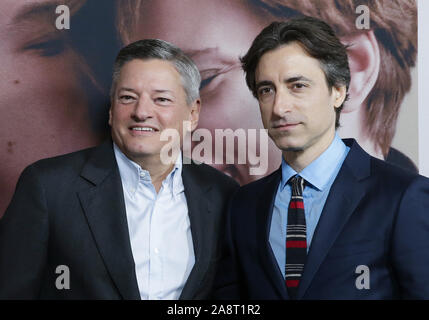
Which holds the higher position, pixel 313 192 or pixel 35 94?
pixel 35 94

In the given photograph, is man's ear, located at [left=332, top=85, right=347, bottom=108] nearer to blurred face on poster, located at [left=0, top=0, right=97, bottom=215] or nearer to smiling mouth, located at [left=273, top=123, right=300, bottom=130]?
smiling mouth, located at [left=273, top=123, right=300, bottom=130]

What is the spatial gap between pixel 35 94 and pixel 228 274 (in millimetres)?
1008

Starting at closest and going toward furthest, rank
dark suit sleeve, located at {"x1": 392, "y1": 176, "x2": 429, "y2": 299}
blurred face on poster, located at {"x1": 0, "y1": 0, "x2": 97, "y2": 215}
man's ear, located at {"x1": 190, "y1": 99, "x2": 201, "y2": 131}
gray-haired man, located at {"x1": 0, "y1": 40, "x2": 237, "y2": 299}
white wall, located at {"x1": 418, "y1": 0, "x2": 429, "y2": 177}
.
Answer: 1. dark suit sleeve, located at {"x1": 392, "y1": 176, "x2": 429, "y2": 299}
2. gray-haired man, located at {"x1": 0, "y1": 40, "x2": 237, "y2": 299}
3. man's ear, located at {"x1": 190, "y1": 99, "x2": 201, "y2": 131}
4. blurred face on poster, located at {"x1": 0, "y1": 0, "x2": 97, "y2": 215}
5. white wall, located at {"x1": 418, "y1": 0, "x2": 429, "y2": 177}

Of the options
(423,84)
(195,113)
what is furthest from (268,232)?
(423,84)

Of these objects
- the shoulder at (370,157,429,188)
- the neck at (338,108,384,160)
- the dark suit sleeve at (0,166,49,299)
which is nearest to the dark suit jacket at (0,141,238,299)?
the dark suit sleeve at (0,166,49,299)

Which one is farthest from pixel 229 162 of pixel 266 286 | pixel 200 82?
pixel 266 286

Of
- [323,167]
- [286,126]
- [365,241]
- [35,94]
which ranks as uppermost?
[35,94]

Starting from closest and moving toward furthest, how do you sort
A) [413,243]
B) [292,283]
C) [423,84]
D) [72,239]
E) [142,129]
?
[413,243] < [292,283] < [72,239] < [142,129] < [423,84]

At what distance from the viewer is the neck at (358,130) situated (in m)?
2.02

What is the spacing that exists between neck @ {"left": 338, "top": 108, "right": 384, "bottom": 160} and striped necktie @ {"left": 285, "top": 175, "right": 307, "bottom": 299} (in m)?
0.61

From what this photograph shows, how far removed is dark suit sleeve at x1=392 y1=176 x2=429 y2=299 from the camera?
4.30ft

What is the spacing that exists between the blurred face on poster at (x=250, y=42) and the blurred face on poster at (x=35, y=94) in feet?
0.93

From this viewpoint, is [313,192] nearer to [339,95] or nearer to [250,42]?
[339,95]

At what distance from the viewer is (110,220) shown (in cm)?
157
